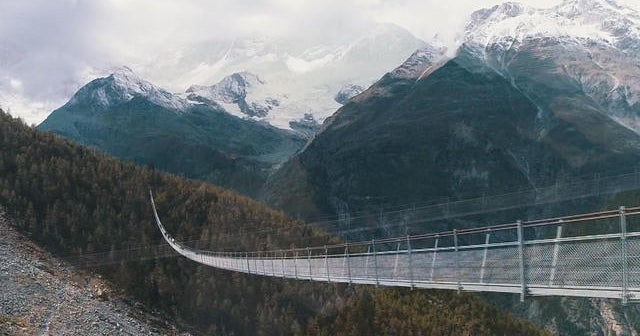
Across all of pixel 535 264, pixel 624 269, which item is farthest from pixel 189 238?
pixel 624 269

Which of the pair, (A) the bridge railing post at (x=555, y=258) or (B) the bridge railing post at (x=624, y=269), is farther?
(A) the bridge railing post at (x=555, y=258)

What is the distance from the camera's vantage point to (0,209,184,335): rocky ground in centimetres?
6475

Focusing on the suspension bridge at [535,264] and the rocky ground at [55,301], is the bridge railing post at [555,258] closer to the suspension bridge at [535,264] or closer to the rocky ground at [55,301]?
the suspension bridge at [535,264]

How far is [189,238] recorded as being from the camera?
13275 cm

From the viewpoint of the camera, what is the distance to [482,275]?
25.7 meters

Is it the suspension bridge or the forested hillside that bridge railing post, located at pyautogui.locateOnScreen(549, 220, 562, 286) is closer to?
the suspension bridge

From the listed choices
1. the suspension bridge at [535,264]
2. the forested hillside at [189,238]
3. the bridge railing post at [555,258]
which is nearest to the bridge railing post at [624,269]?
the suspension bridge at [535,264]

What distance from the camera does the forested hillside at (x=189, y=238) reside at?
329 ft

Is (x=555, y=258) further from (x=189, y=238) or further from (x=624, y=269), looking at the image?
(x=189, y=238)

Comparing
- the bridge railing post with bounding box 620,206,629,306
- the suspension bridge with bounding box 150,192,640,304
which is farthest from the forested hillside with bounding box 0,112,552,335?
the bridge railing post with bounding box 620,206,629,306

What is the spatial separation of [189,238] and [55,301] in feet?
201

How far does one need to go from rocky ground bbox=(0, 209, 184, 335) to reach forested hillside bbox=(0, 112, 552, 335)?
5432 mm

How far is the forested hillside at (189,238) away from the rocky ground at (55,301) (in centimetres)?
543

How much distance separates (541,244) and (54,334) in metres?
55.3
